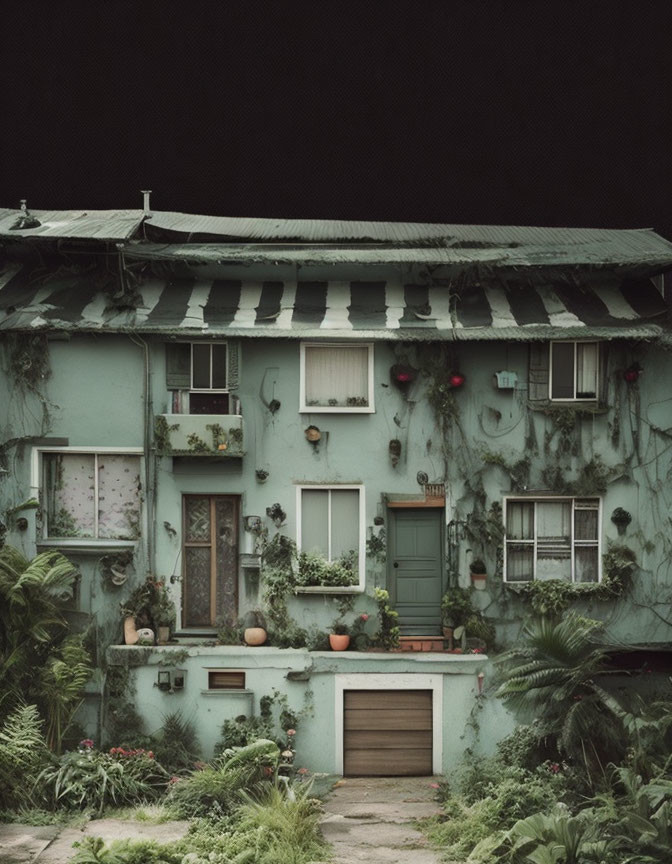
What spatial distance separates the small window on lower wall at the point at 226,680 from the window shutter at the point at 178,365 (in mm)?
4491

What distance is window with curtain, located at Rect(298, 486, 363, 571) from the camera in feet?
58.7

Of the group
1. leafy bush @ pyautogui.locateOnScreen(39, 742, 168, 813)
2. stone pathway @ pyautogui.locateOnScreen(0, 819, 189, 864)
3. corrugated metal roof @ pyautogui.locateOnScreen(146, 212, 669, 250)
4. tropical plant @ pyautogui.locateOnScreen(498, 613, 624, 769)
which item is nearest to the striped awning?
corrugated metal roof @ pyautogui.locateOnScreen(146, 212, 669, 250)

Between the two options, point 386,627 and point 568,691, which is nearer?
point 568,691

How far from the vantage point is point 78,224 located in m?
19.0

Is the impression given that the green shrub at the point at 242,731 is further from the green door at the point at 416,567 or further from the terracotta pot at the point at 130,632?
the green door at the point at 416,567

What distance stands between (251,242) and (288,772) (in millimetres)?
8752

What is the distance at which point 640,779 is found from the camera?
44.8ft

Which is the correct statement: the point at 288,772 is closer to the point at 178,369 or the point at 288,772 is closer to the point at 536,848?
the point at 536,848

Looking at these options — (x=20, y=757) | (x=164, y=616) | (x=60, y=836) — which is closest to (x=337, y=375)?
(x=164, y=616)

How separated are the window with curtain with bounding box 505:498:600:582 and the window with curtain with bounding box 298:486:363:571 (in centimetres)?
244

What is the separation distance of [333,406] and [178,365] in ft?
8.38

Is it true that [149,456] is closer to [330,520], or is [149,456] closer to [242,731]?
[330,520]

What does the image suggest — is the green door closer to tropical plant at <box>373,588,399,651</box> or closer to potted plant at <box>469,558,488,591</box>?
tropical plant at <box>373,588,399,651</box>

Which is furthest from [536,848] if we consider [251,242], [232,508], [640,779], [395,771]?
[251,242]
